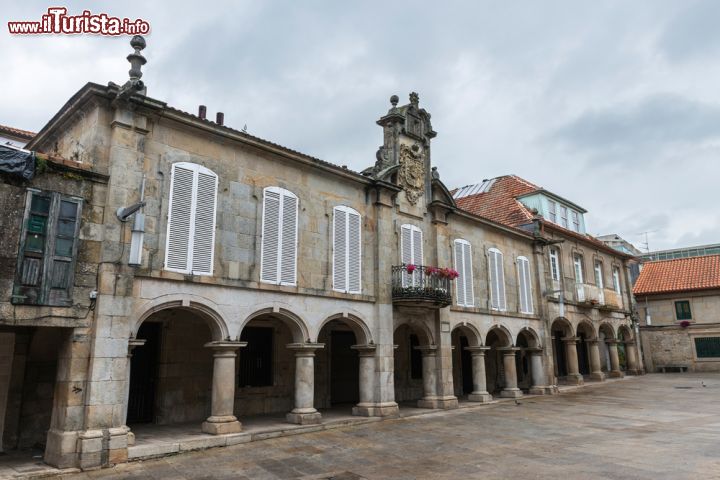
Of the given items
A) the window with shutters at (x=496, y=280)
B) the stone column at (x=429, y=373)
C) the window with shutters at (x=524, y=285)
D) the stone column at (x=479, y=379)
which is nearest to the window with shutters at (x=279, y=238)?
the stone column at (x=429, y=373)

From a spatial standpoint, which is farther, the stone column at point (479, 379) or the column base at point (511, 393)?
the column base at point (511, 393)

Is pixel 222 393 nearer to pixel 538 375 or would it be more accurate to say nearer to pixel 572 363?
pixel 538 375

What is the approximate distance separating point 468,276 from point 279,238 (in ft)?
29.3

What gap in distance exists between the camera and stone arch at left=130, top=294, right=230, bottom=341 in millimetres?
10656

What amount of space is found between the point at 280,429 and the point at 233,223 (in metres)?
5.12

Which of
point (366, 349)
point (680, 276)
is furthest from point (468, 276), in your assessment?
point (680, 276)

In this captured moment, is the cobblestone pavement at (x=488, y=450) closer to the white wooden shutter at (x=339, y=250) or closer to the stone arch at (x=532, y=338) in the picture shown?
the white wooden shutter at (x=339, y=250)

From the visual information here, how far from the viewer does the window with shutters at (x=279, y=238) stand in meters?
13.1

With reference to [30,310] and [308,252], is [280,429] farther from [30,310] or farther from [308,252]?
[30,310]

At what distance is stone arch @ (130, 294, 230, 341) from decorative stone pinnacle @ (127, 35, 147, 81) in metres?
4.74

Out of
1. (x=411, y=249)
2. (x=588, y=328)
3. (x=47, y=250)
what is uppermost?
(x=411, y=249)

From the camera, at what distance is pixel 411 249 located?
17.4m

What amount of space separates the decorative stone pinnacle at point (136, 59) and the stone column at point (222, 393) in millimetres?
6072

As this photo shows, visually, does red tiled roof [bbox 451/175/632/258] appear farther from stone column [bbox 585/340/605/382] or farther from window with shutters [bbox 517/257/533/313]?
stone column [bbox 585/340/605/382]
